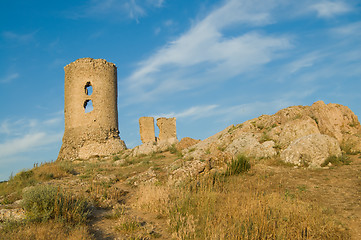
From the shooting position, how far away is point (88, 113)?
69.6 feet

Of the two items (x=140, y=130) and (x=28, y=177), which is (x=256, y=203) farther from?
(x=140, y=130)

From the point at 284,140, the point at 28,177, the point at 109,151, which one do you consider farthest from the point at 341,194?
the point at 109,151

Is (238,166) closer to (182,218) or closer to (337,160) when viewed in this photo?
(337,160)

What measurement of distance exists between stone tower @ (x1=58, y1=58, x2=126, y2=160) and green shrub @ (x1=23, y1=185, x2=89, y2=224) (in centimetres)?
1550

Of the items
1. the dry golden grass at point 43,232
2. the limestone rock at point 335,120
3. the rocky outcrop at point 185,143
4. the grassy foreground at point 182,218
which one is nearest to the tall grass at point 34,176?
the grassy foreground at point 182,218

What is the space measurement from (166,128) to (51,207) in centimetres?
2273

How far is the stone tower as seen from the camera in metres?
21.0

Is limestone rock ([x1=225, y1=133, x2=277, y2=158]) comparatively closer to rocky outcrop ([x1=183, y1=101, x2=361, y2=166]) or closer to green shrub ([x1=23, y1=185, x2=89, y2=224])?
rocky outcrop ([x1=183, y1=101, x2=361, y2=166])

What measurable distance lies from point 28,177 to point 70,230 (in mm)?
9434

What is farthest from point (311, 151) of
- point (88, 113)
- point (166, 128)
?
point (166, 128)

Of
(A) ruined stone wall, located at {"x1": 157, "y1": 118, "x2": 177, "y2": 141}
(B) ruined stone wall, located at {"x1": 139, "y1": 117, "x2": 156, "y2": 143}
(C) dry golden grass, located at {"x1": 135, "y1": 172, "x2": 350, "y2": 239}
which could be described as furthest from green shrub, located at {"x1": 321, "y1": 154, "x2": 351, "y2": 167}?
(B) ruined stone wall, located at {"x1": 139, "y1": 117, "x2": 156, "y2": 143}

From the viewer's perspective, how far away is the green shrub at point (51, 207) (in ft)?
16.7

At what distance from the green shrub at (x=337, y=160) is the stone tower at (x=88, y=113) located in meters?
16.2

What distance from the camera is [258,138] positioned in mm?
12398
